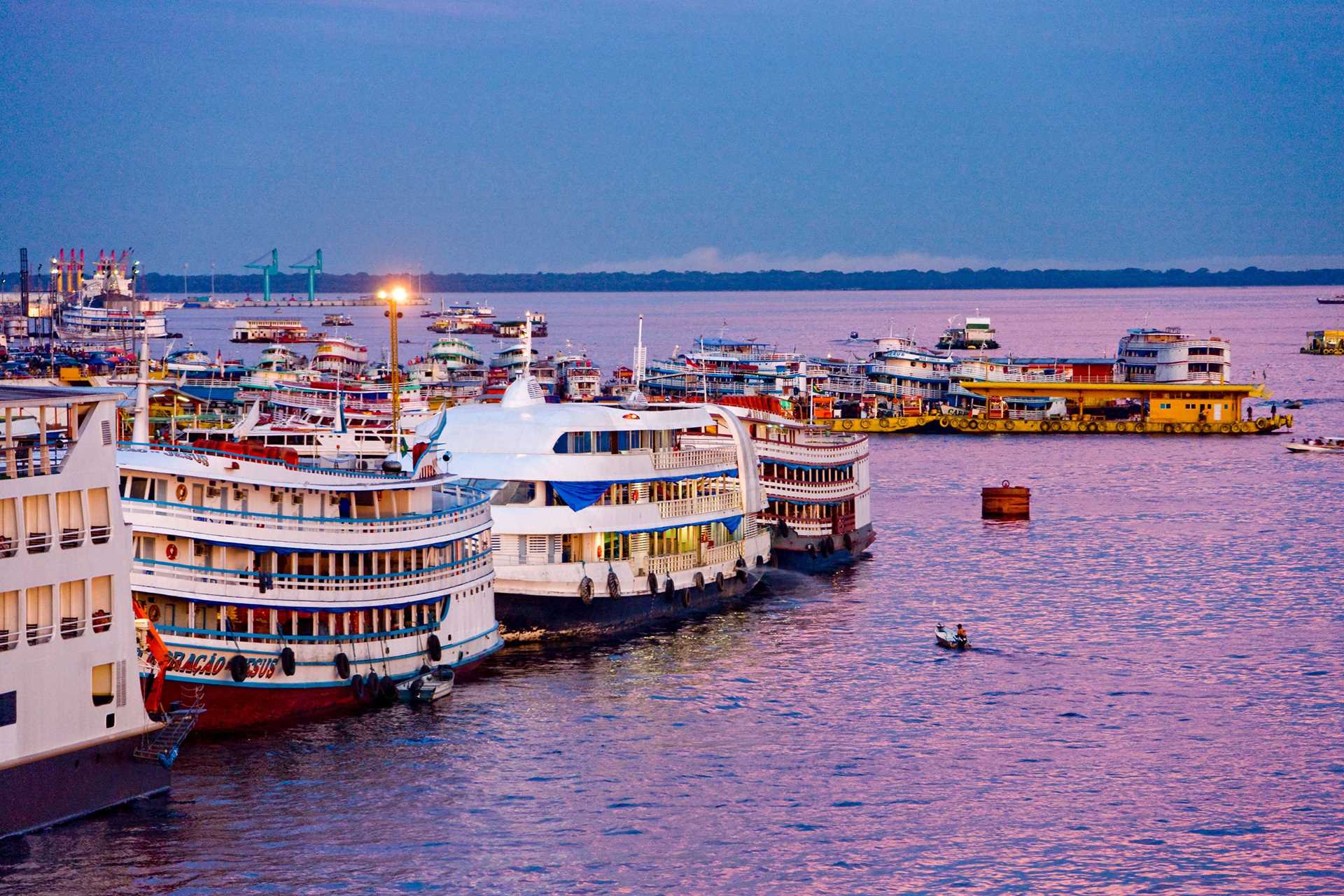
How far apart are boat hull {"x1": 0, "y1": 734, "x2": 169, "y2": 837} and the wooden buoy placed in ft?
158

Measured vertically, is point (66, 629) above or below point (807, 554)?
above

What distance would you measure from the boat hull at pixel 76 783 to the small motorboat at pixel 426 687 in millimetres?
7680

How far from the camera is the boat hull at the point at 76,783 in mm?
26703

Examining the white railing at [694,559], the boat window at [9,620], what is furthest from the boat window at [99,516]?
the white railing at [694,559]

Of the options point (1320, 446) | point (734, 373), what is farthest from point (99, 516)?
point (734, 373)

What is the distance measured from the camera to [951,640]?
46.1m

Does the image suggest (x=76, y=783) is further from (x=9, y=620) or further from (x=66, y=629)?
(x=9, y=620)

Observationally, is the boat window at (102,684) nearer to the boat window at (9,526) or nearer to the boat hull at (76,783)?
the boat hull at (76,783)

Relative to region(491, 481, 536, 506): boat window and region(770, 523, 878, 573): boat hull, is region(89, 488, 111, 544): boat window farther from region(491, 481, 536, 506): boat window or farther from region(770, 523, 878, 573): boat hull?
region(770, 523, 878, 573): boat hull

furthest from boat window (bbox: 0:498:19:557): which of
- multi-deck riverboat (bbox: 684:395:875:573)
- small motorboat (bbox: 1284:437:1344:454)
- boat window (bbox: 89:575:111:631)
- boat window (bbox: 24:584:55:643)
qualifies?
small motorboat (bbox: 1284:437:1344:454)

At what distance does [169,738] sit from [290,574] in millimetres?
5520

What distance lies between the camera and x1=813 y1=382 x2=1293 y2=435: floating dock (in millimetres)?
112250

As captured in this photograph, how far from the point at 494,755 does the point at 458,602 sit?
4.92 meters

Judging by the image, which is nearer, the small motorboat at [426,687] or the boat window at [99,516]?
the boat window at [99,516]
